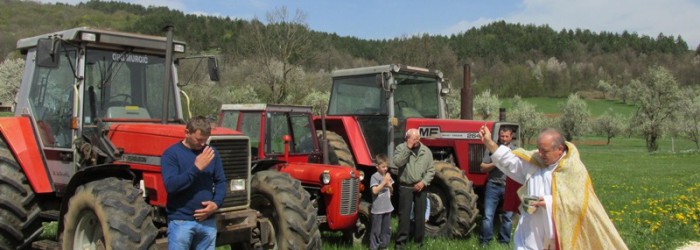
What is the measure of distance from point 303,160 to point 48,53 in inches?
153

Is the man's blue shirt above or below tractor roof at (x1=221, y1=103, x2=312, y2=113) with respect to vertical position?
below

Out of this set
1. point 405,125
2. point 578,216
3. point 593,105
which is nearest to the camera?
point 578,216

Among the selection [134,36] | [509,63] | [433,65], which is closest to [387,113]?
[134,36]

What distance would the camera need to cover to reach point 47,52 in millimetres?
5492

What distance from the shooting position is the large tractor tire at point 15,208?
575 centimetres

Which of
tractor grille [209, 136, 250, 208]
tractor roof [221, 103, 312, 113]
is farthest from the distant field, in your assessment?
tractor grille [209, 136, 250, 208]

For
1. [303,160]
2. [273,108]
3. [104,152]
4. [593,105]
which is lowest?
[303,160]

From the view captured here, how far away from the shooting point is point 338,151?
898 centimetres

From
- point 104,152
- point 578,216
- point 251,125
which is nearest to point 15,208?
point 104,152

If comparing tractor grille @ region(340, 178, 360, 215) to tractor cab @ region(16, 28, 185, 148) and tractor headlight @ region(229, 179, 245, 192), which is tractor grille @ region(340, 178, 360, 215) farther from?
tractor cab @ region(16, 28, 185, 148)

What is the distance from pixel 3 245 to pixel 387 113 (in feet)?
17.6

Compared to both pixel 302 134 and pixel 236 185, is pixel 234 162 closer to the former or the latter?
pixel 236 185

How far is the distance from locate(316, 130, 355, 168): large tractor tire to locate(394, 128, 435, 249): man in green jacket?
1625mm

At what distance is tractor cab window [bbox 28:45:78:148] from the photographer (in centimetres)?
606
